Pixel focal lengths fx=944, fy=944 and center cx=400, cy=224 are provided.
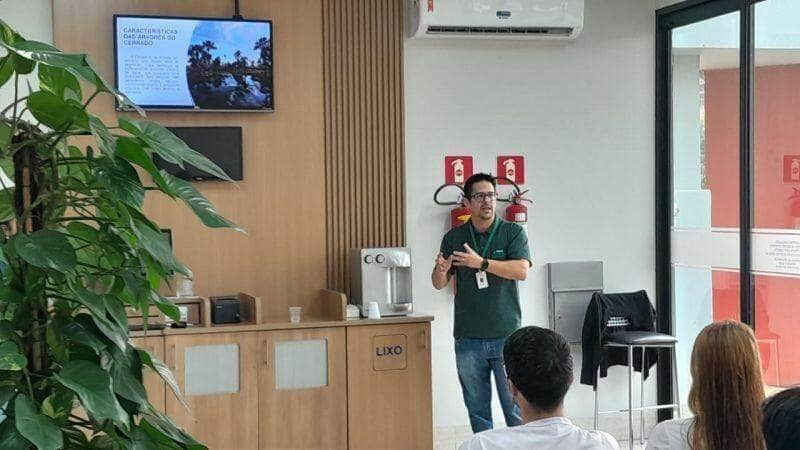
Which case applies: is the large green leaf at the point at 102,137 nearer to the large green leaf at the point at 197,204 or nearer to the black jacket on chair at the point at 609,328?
the large green leaf at the point at 197,204

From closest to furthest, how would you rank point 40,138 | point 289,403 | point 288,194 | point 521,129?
point 40,138
point 289,403
point 288,194
point 521,129

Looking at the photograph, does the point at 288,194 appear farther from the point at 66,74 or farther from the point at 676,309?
the point at 66,74

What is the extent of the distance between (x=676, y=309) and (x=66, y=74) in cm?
560

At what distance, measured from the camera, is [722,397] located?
2613 mm

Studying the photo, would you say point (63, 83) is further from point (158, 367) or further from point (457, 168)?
point (457, 168)

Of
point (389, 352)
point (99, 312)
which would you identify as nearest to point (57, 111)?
point (99, 312)

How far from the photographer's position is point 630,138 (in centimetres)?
666

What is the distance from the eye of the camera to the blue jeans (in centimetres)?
525

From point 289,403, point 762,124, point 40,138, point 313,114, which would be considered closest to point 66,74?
point 40,138

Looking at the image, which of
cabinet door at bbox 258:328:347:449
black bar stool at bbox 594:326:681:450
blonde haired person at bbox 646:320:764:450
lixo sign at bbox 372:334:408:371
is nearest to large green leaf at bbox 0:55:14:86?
blonde haired person at bbox 646:320:764:450

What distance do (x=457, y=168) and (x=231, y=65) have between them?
162 cm

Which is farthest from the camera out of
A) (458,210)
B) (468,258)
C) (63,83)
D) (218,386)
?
(458,210)

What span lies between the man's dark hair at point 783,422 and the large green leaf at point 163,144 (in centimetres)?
103

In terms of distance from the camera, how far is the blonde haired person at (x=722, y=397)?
8.43 feet
